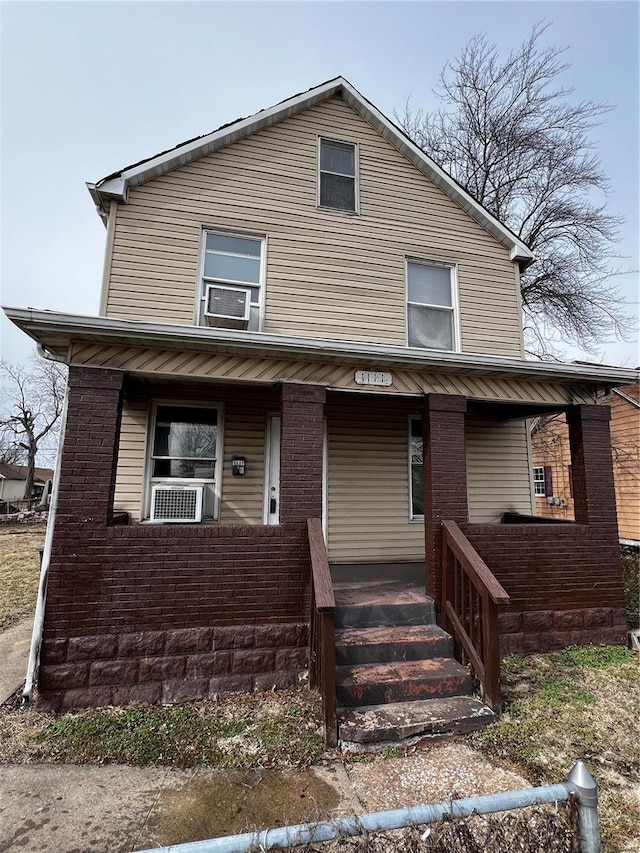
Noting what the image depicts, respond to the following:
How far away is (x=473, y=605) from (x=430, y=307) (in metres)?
4.83

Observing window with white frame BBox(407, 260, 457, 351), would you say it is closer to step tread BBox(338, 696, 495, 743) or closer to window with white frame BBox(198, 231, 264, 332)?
window with white frame BBox(198, 231, 264, 332)

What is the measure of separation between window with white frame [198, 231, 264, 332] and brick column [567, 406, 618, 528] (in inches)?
187

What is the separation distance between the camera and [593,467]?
5.85 m

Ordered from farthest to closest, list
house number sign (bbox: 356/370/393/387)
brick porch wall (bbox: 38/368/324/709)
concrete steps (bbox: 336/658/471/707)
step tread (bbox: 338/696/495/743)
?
house number sign (bbox: 356/370/393/387) < brick porch wall (bbox: 38/368/324/709) < concrete steps (bbox: 336/658/471/707) < step tread (bbox: 338/696/495/743)

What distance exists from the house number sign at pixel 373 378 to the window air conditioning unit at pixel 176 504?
7.98 ft

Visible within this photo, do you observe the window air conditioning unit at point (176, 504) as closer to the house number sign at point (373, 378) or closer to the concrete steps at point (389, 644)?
the concrete steps at point (389, 644)

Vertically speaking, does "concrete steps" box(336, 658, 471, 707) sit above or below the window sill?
below

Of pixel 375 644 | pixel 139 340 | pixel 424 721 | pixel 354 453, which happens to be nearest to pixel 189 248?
pixel 139 340

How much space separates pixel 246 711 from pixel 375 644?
1336mm

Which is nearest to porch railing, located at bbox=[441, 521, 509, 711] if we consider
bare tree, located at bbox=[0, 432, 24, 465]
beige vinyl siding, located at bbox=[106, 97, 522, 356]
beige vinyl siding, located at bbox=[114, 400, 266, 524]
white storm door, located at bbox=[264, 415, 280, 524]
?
white storm door, located at bbox=[264, 415, 280, 524]

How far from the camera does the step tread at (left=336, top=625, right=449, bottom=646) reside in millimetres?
4277

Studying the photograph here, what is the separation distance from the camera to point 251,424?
259 inches

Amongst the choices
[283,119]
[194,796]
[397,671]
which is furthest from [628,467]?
[194,796]

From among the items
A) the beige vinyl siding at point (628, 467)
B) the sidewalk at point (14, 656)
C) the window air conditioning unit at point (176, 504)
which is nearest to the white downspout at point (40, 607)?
the sidewalk at point (14, 656)
